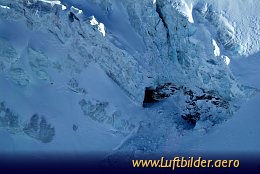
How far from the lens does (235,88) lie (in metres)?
31.7

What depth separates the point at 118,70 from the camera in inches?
1273

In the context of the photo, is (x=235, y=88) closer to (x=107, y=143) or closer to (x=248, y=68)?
(x=248, y=68)

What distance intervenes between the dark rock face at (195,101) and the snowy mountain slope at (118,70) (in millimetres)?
49

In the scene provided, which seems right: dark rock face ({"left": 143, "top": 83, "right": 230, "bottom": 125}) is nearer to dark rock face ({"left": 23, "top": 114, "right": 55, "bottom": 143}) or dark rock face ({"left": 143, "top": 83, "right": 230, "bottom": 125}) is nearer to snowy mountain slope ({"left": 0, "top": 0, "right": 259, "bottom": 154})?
snowy mountain slope ({"left": 0, "top": 0, "right": 259, "bottom": 154})

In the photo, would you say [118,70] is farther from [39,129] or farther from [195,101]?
[39,129]

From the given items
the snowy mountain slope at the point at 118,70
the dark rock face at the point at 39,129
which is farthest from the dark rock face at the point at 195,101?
the dark rock face at the point at 39,129

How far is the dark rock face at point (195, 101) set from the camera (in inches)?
1261

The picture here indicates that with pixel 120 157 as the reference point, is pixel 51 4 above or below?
above

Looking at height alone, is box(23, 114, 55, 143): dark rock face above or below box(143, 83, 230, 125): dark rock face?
below

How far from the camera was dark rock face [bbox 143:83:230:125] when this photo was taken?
32031 millimetres

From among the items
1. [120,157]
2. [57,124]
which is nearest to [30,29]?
[57,124]

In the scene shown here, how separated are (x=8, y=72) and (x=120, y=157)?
6803mm

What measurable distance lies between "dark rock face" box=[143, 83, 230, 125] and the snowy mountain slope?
5 centimetres

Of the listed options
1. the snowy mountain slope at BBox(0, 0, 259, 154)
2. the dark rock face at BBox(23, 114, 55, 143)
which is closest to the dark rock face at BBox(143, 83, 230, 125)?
the snowy mountain slope at BBox(0, 0, 259, 154)
